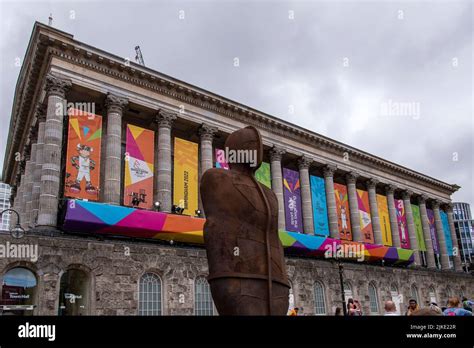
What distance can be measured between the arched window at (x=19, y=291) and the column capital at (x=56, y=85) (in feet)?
40.3

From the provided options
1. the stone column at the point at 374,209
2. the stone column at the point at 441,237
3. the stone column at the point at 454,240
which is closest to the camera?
the stone column at the point at 374,209

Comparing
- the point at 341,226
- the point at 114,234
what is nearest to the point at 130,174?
the point at 114,234

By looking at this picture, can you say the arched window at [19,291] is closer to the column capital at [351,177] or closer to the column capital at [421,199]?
the column capital at [351,177]

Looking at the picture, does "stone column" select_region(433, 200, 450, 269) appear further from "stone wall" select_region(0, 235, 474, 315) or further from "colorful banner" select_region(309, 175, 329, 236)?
"stone wall" select_region(0, 235, 474, 315)

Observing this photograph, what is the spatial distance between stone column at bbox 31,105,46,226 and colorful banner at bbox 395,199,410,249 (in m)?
38.3

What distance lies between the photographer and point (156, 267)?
25.8 m

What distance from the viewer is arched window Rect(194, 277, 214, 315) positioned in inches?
1072

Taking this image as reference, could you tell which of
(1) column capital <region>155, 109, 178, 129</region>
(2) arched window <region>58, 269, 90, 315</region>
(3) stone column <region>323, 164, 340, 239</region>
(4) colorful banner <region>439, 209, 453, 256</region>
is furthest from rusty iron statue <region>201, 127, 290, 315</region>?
(4) colorful banner <region>439, 209, 453, 256</region>

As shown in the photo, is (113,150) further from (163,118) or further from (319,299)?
(319,299)

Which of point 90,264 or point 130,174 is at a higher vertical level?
point 130,174

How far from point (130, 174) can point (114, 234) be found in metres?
5.00

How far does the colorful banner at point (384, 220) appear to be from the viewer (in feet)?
158

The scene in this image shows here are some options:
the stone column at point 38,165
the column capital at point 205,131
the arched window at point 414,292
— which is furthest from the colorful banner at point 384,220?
the stone column at point 38,165
